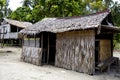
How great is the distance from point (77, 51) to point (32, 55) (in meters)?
4.43

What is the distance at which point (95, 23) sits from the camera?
10.9 metres

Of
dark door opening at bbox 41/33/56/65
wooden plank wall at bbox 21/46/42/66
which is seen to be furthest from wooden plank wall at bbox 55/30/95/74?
dark door opening at bbox 41/33/56/65

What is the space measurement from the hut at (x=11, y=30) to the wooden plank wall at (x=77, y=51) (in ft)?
66.5

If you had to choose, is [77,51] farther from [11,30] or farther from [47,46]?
[11,30]

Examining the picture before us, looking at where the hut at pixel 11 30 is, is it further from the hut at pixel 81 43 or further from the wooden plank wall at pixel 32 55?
the hut at pixel 81 43

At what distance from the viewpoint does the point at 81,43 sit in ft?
39.3

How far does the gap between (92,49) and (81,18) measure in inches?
124

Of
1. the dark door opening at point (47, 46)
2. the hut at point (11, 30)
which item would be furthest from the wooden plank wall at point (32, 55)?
the hut at point (11, 30)

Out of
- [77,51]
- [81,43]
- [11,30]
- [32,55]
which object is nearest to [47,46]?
[32,55]

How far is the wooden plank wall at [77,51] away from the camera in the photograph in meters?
11.3

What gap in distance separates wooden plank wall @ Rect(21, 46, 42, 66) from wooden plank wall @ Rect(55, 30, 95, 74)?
1570 millimetres

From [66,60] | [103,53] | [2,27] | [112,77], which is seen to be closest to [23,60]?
[66,60]

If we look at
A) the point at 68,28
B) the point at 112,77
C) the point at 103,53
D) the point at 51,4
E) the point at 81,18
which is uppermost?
the point at 51,4

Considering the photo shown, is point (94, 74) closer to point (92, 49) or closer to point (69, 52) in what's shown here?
point (92, 49)
